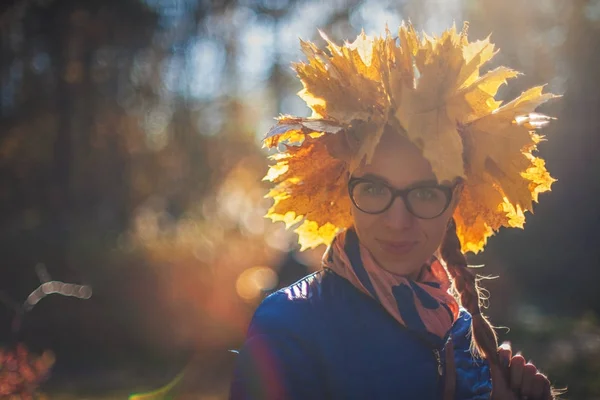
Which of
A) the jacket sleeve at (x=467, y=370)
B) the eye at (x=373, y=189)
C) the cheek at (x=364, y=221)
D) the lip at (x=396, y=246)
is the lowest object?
the jacket sleeve at (x=467, y=370)

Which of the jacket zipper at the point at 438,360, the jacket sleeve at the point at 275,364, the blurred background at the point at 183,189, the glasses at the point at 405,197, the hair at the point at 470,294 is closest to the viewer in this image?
the jacket sleeve at the point at 275,364

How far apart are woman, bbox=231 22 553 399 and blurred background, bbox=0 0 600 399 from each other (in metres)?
0.34

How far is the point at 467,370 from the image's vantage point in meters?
2.16

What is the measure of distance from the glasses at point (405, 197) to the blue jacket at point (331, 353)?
28cm

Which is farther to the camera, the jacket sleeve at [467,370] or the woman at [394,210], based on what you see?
the jacket sleeve at [467,370]

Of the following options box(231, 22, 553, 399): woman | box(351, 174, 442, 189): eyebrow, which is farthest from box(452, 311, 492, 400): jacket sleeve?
box(351, 174, 442, 189): eyebrow

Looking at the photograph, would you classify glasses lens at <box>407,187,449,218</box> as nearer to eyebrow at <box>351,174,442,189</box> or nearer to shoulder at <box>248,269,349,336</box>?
eyebrow at <box>351,174,442,189</box>

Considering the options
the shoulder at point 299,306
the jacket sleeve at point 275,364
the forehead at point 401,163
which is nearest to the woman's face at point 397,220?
the forehead at point 401,163

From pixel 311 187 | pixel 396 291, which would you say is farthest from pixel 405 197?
pixel 311 187

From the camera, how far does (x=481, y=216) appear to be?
2508mm

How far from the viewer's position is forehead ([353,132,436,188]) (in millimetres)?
2105

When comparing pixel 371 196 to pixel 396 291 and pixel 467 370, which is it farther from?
pixel 467 370

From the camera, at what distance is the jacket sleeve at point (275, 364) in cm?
177

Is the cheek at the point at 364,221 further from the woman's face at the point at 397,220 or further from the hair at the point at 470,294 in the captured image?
the hair at the point at 470,294
